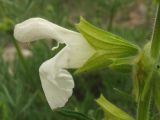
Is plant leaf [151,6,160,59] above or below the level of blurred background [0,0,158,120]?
above

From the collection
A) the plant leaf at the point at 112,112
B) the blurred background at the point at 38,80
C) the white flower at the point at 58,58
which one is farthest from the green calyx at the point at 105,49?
the blurred background at the point at 38,80

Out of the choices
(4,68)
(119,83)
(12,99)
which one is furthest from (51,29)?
(119,83)

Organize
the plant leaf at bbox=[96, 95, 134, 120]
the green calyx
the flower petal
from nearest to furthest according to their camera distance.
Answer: the flower petal → the green calyx → the plant leaf at bbox=[96, 95, 134, 120]

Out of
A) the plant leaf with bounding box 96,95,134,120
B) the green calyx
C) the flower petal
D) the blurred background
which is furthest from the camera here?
the blurred background

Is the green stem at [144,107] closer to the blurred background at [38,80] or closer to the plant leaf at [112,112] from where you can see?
the plant leaf at [112,112]

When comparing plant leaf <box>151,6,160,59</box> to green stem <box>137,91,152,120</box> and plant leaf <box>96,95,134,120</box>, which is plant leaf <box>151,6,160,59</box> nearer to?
green stem <box>137,91,152,120</box>

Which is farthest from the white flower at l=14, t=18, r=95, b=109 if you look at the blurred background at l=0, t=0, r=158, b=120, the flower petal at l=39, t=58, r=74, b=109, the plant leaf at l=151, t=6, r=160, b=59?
the blurred background at l=0, t=0, r=158, b=120

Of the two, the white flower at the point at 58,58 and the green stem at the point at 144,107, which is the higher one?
the white flower at the point at 58,58

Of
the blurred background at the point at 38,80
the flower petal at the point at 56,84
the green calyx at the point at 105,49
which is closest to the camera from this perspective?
the flower petal at the point at 56,84
